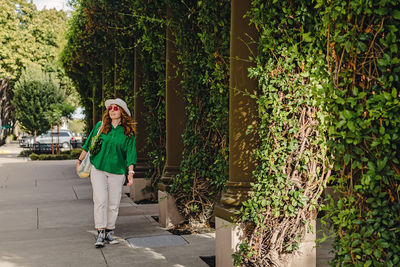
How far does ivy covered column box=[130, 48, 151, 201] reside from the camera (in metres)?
10.3

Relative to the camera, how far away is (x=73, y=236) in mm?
6988

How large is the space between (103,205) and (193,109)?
187 centimetres

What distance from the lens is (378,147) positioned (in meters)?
2.59

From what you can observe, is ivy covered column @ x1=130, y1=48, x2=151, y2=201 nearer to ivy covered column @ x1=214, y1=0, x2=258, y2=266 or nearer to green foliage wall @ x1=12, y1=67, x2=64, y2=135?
ivy covered column @ x1=214, y1=0, x2=258, y2=266

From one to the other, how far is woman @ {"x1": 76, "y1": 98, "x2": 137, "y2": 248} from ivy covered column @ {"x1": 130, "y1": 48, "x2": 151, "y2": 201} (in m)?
3.57

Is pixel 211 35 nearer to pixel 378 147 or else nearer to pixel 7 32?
pixel 378 147

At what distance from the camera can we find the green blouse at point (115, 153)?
6262 mm

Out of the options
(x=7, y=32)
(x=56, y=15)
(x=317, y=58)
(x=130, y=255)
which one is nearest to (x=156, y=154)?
(x=130, y=255)

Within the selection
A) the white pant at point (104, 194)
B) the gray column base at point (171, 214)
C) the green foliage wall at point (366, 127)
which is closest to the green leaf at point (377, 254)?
the green foliage wall at point (366, 127)

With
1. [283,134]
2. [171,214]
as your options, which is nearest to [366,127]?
[283,134]

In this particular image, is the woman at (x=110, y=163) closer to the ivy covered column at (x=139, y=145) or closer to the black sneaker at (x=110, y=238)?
the black sneaker at (x=110, y=238)

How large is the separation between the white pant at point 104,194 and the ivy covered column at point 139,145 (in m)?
3.72

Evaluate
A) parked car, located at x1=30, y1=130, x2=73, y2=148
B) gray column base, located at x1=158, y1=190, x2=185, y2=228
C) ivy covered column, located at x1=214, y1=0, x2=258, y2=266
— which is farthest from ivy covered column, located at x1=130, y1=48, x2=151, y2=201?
parked car, located at x1=30, y1=130, x2=73, y2=148

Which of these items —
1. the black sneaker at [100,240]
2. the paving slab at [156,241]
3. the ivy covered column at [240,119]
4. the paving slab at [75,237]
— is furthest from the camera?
the paving slab at [156,241]
